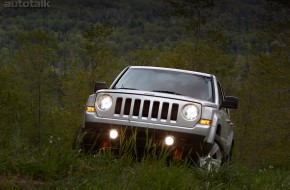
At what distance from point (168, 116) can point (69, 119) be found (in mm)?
34626

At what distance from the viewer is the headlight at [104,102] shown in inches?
268

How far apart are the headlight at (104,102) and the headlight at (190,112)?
105cm

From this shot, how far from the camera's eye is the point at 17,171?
455 cm

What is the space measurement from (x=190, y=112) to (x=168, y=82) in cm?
143

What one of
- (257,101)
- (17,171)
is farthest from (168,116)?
(257,101)

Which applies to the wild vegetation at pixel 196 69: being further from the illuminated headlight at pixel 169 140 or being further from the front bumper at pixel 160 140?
the illuminated headlight at pixel 169 140

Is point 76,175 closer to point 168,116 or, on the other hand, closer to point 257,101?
point 168,116

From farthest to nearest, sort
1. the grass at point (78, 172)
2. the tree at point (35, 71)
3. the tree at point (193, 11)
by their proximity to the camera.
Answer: the tree at point (35, 71) → the tree at point (193, 11) → the grass at point (78, 172)

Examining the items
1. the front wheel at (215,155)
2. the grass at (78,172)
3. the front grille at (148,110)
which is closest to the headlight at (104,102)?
the front grille at (148,110)

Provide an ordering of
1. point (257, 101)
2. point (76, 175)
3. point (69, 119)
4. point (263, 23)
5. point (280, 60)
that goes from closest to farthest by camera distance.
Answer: point (76, 175), point (263, 23), point (280, 60), point (69, 119), point (257, 101)

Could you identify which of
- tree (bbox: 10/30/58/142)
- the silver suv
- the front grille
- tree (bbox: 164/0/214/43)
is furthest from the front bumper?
tree (bbox: 10/30/58/142)

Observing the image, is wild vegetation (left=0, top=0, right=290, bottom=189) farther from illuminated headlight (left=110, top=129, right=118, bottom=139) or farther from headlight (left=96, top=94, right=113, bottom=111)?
headlight (left=96, top=94, right=113, bottom=111)

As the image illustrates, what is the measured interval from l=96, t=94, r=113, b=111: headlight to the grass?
3.53 ft

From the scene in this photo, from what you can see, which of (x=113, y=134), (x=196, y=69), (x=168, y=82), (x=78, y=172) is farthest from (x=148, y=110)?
(x=196, y=69)
